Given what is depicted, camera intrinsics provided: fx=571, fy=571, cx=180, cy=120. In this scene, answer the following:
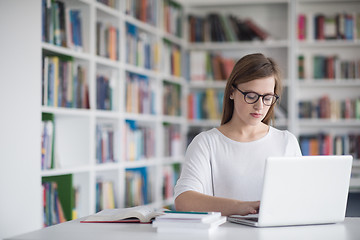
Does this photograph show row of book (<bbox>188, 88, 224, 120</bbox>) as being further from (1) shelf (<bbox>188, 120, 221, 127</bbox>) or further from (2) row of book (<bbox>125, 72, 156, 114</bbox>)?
(2) row of book (<bbox>125, 72, 156, 114</bbox>)

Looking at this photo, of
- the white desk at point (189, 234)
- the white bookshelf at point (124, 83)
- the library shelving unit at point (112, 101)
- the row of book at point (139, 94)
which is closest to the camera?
the white desk at point (189, 234)

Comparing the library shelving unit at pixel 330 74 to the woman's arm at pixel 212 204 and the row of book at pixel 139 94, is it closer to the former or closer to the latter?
the row of book at pixel 139 94

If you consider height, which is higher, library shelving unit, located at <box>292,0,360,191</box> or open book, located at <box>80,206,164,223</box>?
library shelving unit, located at <box>292,0,360,191</box>

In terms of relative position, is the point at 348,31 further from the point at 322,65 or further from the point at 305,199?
the point at 305,199

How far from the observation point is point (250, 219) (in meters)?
1.78

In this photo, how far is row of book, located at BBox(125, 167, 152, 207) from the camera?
4.21 metres

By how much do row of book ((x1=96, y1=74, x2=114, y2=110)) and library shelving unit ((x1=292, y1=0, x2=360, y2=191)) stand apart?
192 cm

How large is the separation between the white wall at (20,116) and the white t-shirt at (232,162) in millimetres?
977

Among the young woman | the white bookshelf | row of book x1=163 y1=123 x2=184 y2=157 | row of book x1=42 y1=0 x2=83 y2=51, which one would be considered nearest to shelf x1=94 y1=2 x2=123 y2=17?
the white bookshelf

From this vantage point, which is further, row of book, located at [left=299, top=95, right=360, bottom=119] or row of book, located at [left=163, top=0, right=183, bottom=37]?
row of book, located at [left=299, top=95, right=360, bottom=119]

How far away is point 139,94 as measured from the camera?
4355mm

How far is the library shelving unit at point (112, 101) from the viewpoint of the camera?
326 centimetres

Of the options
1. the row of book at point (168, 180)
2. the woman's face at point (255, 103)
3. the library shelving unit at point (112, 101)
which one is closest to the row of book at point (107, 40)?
the library shelving unit at point (112, 101)

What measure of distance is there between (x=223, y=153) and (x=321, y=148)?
3139 mm
